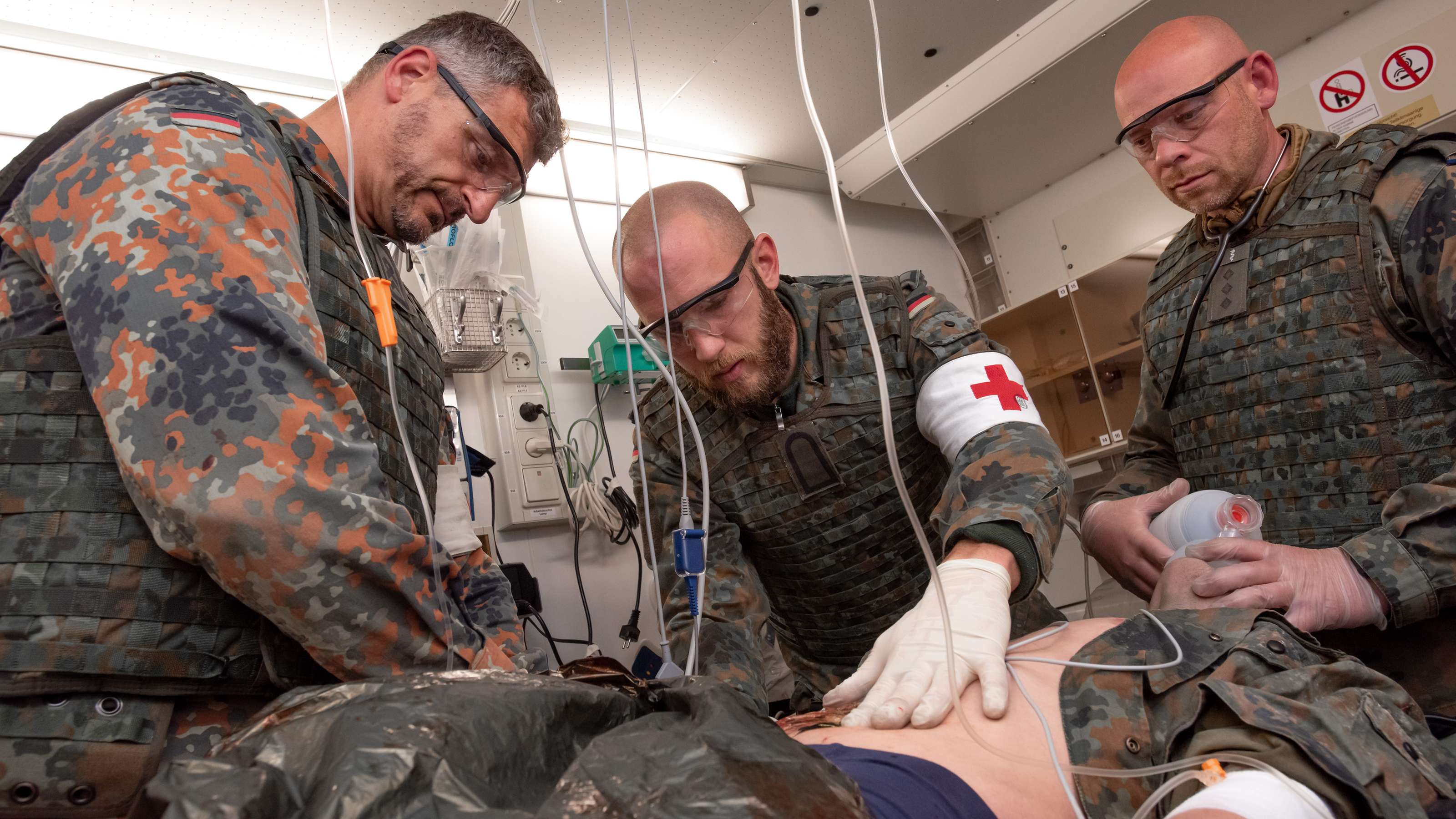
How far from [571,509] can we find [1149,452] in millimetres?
1769

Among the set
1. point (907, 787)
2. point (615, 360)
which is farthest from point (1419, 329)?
point (615, 360)

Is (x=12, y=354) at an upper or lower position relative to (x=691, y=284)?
lower

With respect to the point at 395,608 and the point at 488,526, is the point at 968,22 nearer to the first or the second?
the point at 488,526

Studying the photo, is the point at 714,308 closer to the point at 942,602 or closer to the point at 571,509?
the point at 942,602

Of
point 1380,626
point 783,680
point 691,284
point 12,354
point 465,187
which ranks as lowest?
point 783,680

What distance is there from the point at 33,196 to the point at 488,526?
186 centimetres

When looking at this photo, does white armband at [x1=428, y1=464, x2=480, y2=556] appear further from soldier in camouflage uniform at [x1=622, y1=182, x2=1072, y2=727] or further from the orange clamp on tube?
the orange clamp on tube

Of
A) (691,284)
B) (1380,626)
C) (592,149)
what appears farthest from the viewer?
(592,149)

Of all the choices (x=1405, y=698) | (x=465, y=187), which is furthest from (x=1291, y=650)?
(x=465, y=187)

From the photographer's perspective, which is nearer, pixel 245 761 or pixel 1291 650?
pixel 245 761

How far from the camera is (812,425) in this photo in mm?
1825

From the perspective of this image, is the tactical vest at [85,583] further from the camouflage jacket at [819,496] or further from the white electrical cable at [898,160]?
the white electrical cable at [898,160]

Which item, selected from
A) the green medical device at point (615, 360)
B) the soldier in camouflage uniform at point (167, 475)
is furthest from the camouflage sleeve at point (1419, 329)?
the green medical device at point (615, 360)

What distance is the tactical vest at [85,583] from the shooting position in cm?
89
